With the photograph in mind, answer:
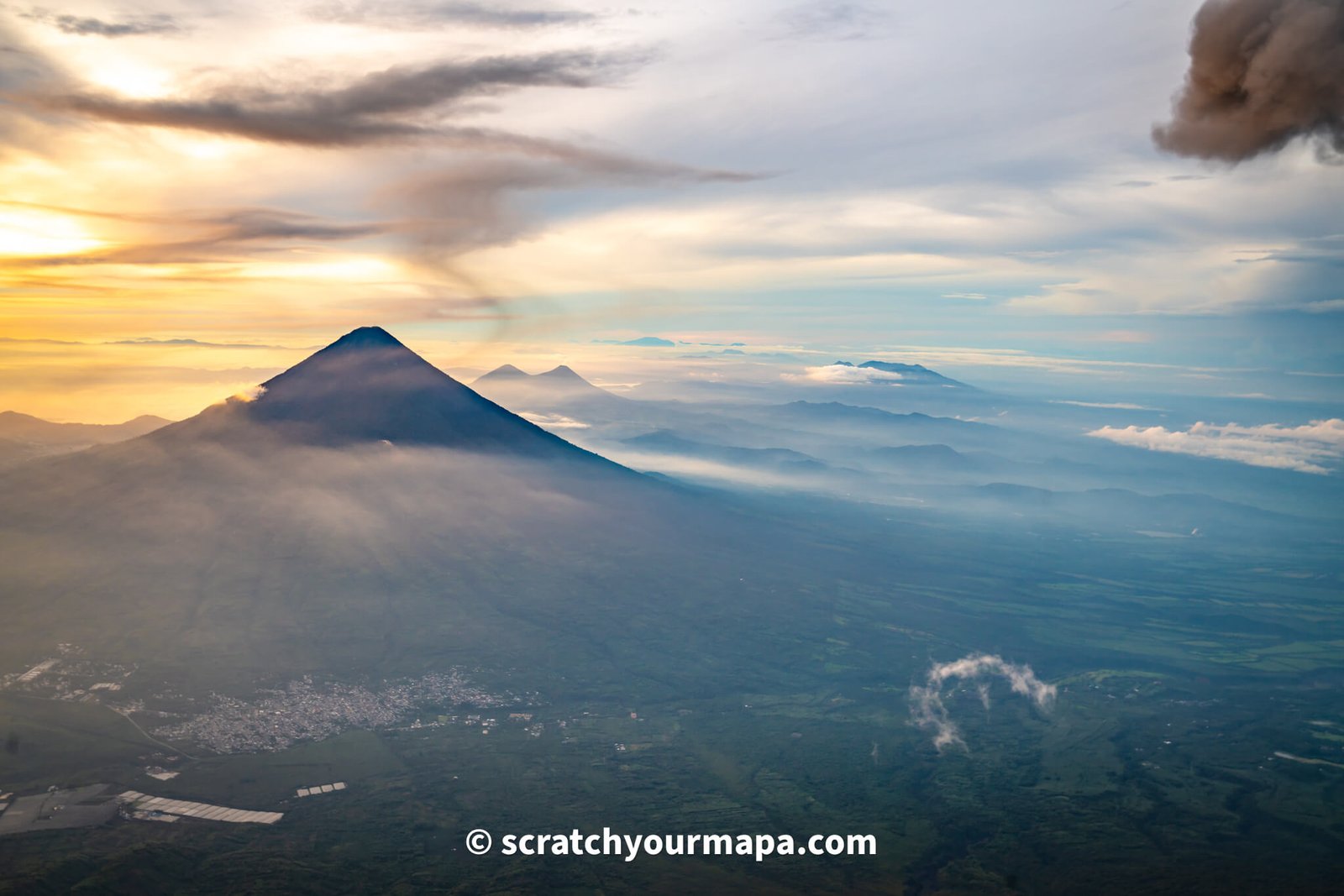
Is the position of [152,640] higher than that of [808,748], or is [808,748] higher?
[152,640]

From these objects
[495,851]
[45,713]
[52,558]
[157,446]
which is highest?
[157,446]

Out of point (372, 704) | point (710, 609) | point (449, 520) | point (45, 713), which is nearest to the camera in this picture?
point (45, 713)

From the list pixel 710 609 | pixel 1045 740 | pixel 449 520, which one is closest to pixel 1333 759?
pixel 1045 740

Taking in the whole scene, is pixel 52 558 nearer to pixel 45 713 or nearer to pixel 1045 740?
pixel 45 713

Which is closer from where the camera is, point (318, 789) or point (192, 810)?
point (192, 810)

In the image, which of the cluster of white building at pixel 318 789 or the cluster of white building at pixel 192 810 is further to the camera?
the cluster of white building at pixel 318 789

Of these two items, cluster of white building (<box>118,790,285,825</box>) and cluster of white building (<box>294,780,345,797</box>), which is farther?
cluster of white building (<box>294,780,345,797</box>)

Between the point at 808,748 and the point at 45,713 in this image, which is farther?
the point at 808,748

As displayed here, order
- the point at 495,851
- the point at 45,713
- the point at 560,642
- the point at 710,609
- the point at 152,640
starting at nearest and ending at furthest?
the point at 495,851
the point at 45,713
the point at 152,640
the point at 560,642
the point at 710,609
